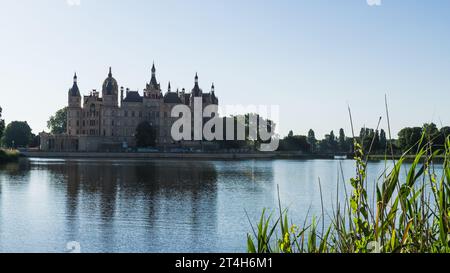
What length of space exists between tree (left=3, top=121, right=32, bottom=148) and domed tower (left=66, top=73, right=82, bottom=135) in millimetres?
8721

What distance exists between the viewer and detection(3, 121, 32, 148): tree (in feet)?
342

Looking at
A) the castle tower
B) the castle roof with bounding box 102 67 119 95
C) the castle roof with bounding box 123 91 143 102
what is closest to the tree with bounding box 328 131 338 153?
the castle tower

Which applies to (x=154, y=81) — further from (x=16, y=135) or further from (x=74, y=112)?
(x=16, y=135)

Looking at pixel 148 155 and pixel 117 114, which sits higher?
pixel 117 114

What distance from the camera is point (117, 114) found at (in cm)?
10994

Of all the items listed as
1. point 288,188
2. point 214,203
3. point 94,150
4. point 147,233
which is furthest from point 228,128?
point 147,233

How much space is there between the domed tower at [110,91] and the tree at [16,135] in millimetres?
17314

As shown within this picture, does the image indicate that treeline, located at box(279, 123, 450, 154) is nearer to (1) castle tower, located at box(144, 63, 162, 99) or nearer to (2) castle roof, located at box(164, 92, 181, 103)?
(2) castle roof, located at box(164, 92, 181, 103)

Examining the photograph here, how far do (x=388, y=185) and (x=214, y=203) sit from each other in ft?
78.0

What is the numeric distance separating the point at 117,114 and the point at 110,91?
518 centimetres

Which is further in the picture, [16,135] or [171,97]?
[171,97]

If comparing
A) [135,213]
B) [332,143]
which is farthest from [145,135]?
[135,213]

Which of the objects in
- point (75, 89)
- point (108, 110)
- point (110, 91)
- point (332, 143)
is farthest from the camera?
point (332, 143)
